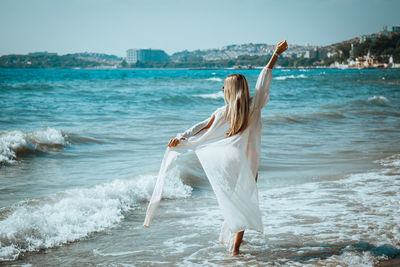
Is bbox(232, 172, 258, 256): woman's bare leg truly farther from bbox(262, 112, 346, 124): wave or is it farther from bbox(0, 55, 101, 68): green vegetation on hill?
bbox(0, 55, 101, 68): green vegetation on hill

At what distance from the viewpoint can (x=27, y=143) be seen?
1019cm

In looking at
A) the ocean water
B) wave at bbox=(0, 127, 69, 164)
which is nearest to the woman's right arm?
the ocean water

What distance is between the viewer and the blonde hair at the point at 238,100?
3.46 m

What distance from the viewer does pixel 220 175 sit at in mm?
3633

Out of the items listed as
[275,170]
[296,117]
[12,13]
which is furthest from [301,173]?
[12,13]

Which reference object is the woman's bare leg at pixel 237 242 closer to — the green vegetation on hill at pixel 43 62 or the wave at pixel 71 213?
the wave at pixel 71 213

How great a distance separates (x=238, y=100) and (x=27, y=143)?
8.35 m

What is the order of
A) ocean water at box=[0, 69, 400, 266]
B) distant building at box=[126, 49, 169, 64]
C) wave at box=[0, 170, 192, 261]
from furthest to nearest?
1. distant building at box=[126, 49, 169, 64]
2. wave at box=[0, 170, 192, 261]
3. ocean water at box=[0, 69, 400, 266]

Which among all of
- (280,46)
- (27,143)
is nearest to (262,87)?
(280,46)

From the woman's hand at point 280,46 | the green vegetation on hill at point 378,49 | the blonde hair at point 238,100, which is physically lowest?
the blonde hair at point 238,100

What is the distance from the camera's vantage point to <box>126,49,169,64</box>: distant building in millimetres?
191000

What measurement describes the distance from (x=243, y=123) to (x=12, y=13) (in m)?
40.6

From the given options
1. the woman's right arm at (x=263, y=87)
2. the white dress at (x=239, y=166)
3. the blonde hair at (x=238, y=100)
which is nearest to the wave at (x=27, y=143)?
the white dress at (x=239, y=166)

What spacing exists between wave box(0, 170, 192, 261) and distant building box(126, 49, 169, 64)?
610 feet
